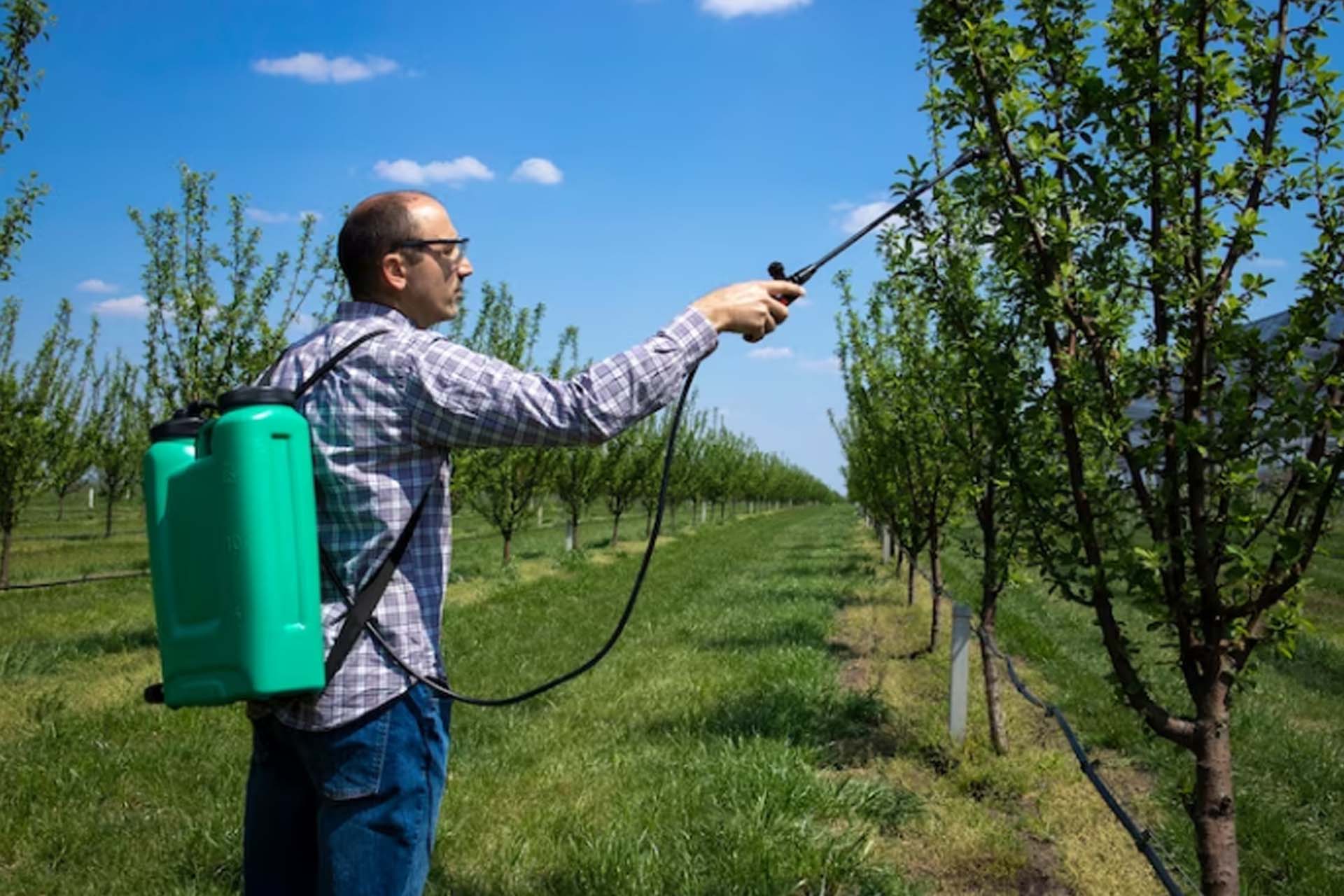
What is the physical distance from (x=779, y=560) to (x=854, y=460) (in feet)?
9.64

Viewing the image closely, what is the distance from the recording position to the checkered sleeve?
1910 mm

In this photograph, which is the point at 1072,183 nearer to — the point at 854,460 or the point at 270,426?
the point at 270,426

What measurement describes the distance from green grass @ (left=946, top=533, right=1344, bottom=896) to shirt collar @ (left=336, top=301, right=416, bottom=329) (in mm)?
2523

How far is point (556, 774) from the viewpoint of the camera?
5527mm

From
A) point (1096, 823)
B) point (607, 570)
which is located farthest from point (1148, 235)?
point (607, 570)

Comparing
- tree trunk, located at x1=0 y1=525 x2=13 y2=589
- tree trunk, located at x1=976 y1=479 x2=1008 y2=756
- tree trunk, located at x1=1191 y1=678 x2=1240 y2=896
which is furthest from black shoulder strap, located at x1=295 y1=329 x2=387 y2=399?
tree trunk, located at x1=0 y1=525 x2=13 y2=589

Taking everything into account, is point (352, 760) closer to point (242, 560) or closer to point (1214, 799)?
point (242, 560)

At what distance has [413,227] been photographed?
2119 millimetres

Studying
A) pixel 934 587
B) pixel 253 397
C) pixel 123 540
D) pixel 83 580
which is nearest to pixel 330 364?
pixel 253 397

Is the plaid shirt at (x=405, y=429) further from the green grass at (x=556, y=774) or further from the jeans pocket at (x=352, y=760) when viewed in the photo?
the green grass at (x=556, y=774)

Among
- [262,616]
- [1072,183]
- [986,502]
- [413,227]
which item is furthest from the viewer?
[986,502]

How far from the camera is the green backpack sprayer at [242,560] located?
178 centimetres

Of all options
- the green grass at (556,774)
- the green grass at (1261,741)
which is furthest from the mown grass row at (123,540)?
the green grass at (1261,741)

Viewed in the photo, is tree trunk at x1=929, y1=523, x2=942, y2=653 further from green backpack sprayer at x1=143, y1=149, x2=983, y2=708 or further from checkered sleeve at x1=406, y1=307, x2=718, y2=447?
green backpack sprayer at x1=143, y1=149, x2=983, y2=708
